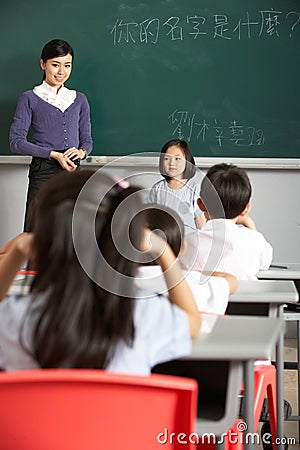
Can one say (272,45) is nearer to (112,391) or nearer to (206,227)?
(206,227)

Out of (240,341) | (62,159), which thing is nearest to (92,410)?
(240,341)

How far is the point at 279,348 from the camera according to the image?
2.78 m

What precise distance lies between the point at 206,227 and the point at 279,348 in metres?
0.53

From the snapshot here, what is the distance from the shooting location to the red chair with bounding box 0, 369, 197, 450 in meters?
1.28

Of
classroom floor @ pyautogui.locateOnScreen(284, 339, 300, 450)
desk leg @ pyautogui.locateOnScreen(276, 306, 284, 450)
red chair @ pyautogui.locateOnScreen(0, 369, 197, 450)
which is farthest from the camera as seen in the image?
classroom floor @ pyautogui.locateOnScreen(284, 339, 300, 450)

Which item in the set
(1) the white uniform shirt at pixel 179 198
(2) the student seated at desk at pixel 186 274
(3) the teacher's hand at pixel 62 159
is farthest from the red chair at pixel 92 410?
(3) the teacher's hand at pixel 62 159

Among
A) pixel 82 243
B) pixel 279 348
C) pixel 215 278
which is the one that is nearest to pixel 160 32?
pixel 279 348

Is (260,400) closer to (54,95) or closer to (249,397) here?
(249,397)

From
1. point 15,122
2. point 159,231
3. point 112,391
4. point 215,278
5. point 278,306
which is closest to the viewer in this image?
point 112,391

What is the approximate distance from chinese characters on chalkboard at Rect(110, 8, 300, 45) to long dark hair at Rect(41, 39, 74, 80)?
0.49m

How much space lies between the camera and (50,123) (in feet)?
16.5

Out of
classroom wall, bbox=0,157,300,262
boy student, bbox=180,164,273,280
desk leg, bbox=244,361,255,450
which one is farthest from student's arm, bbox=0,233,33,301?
classroom wall, bbox=0,157,300,262

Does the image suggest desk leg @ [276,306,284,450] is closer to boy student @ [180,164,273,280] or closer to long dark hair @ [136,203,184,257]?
boy student @ [180,164,273,280]

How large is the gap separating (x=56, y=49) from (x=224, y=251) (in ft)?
7.96
